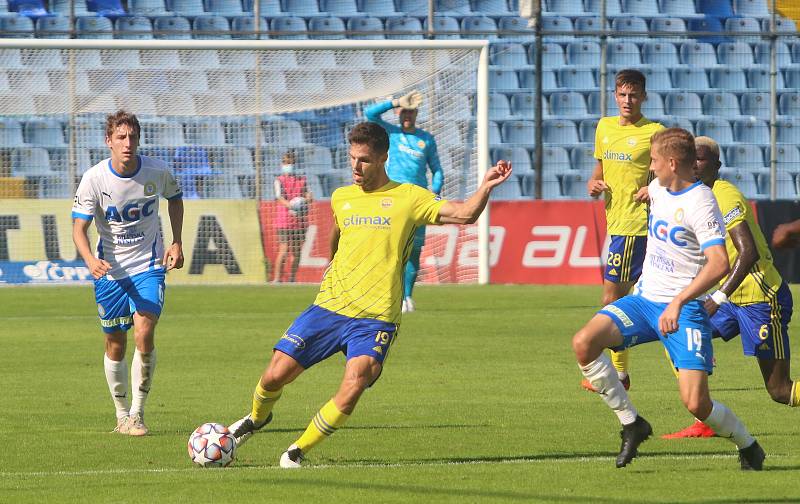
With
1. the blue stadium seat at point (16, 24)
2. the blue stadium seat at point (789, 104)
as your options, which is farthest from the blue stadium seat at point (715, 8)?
the blue stadium seat at point (16, 24)

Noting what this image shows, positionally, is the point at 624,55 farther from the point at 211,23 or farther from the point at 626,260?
the point at 626,260

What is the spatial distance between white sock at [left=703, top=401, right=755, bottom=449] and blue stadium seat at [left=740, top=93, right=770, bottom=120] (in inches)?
688

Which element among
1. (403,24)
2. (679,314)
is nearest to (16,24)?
(403,24)

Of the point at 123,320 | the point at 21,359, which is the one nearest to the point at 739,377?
the point at 123,320

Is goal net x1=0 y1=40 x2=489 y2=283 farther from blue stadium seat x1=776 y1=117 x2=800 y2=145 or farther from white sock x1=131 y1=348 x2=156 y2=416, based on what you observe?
white sock x1=131 y1=348 x2=156 y2=416

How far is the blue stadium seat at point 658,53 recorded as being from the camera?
24.4 m

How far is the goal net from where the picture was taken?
20.4 m

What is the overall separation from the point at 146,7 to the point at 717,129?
413 inches

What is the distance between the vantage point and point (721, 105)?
973 inches

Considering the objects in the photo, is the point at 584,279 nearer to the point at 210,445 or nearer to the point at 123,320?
the point at 123,320

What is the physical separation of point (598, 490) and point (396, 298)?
156 cm

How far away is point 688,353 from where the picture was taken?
22.9 ft

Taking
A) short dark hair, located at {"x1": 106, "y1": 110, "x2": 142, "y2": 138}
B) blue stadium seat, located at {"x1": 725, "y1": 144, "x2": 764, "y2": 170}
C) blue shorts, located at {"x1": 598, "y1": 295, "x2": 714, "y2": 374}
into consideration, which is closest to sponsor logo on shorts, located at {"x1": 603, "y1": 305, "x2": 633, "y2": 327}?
blue shorts, located at {"x1": 598, "y1": 295, "x2": 714, "y2": 374}

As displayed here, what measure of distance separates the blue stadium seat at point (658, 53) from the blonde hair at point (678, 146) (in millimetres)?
17751
